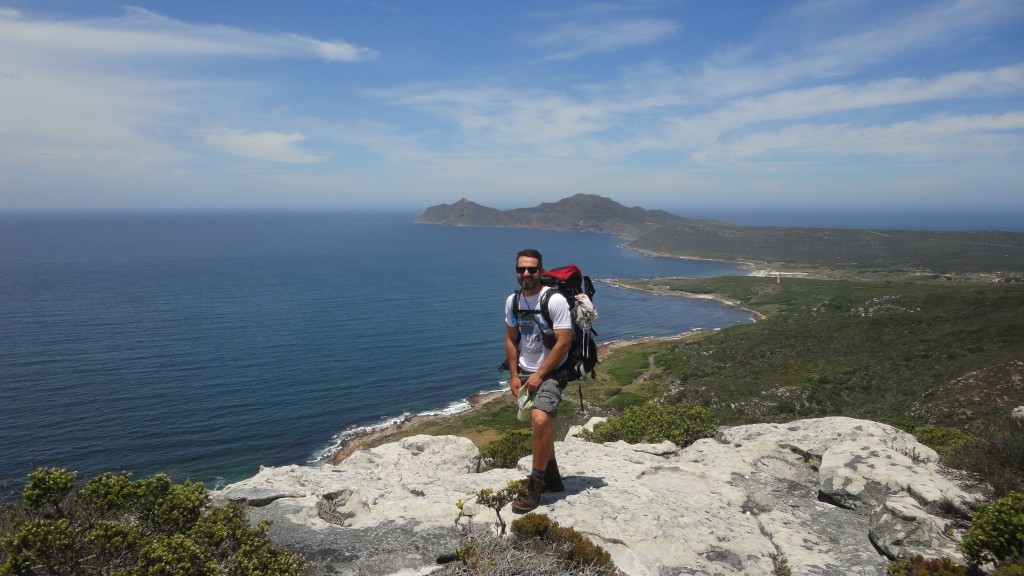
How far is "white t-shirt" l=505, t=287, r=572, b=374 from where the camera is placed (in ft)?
22.0

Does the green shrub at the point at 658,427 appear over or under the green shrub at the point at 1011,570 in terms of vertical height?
under

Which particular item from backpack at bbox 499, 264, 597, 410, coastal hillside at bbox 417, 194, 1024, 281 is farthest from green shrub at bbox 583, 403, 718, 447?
coastal hillside at bbox 417, 194, 1024, 281

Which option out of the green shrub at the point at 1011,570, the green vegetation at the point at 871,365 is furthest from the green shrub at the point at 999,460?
the green vegetation at the point at 871,365

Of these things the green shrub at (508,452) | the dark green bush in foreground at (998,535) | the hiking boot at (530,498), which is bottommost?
the green shrub at (508,452)

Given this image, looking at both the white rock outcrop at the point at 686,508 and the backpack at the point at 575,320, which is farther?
the backpack at the point at 575,320

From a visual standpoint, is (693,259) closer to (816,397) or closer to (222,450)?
(816,397)

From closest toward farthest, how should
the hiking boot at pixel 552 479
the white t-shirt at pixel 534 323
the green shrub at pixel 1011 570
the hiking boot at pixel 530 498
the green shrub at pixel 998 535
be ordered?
the green shrub at pixel 1011 570 → the green shrub at pixel 998 535 → the white t-shirt at pixel 534 323 → the hiking boot at pixel 530 498 → the hiking boot at pixel 552 479

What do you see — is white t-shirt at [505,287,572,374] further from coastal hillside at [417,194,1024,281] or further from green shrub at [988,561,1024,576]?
coastal hillside at [417,194,1024,281]

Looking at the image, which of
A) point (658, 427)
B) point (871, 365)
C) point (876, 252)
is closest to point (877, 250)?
point (876, 252)

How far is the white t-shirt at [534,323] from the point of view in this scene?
671 centimetres

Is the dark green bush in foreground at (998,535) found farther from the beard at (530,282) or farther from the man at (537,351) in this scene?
the beard at (530,282)

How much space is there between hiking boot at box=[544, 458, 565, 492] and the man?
360 mm

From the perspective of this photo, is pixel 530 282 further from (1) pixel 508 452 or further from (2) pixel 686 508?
(1) pixel 508 452

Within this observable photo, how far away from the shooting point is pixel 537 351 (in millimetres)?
7082
